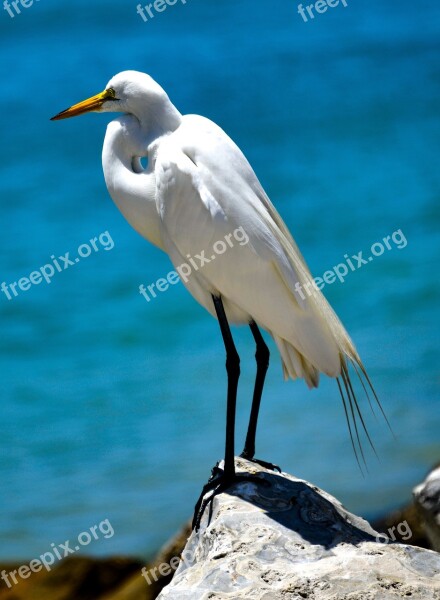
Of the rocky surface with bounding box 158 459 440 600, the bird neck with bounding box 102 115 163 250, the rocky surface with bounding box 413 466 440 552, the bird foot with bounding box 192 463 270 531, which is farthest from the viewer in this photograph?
the rocky surface with bounding box 413 466 440 552

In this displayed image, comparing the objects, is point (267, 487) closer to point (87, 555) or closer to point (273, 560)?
point (273, 560)

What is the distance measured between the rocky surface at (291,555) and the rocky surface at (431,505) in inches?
36.7

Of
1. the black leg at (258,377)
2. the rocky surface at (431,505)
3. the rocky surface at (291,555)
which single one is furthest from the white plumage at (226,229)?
the rocky surface at (431,505)

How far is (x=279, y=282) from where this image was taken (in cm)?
295

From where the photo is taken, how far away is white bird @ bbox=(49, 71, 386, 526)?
2.92m

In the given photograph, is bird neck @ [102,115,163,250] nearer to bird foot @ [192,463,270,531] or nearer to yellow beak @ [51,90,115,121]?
yellow beak @ [51,90,115,121]

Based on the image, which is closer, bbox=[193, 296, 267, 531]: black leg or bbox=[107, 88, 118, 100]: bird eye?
bbox=[193, 296, 267, 531]: black leg

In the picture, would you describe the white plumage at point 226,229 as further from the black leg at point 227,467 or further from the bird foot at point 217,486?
the bird foot at point 217,486

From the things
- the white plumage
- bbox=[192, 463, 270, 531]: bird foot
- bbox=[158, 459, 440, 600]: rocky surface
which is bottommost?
bbox=[158, 459, 440, 600]: rocky surface

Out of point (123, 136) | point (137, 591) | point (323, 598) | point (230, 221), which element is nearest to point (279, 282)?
point (230, 221)

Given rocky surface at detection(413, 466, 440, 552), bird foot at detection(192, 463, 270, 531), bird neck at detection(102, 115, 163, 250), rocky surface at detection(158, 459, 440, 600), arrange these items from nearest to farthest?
rocky surface at detection(158, 459, 440, 600)
bird foot at detection(192, 463, 270, 531)
bird neck at detection(102, 115, 163, 250)
rocky surface at detection(413, 466, 440, 552)

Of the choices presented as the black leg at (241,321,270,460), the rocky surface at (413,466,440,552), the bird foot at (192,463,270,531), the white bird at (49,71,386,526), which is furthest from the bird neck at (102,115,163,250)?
the rocky surface at (413,466,440,552)

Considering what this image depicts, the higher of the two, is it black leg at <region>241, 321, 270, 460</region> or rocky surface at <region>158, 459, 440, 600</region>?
black leg at <region>241, 321, 270, 460</region>

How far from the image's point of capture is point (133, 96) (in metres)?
3.14
